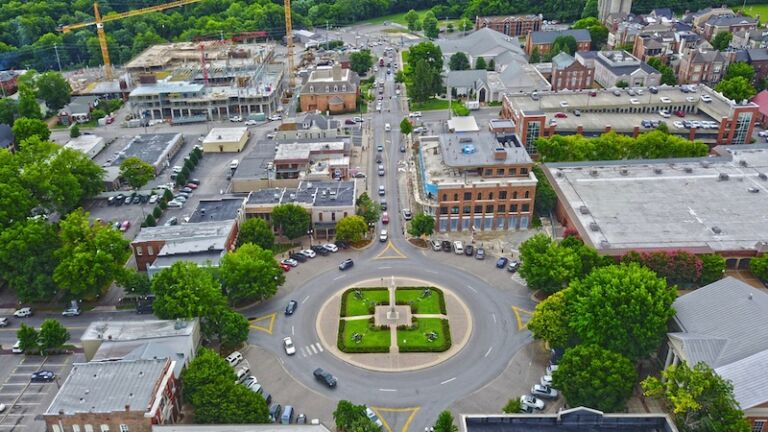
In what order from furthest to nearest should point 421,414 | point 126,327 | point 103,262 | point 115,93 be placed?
point 115,93, point 103,262, point 126,327, point 421,414

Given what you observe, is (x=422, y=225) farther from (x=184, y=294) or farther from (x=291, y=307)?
(x=184, y=294)

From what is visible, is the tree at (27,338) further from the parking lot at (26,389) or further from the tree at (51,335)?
the parking lot at (26,389)

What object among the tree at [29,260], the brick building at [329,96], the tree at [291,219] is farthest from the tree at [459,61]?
the tree at [29,260]

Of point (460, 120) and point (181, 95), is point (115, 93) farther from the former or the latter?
point (460, 120)

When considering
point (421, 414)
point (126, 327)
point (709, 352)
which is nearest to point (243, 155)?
point (126, 327)

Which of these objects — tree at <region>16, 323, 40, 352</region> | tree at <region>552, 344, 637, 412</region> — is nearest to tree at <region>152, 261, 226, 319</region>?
tree at <region>16, 323, 40, 352</region>

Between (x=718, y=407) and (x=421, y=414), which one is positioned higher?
(x=718, y=407)
